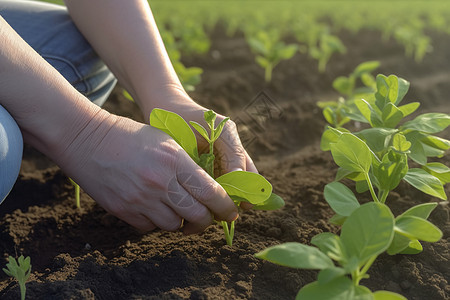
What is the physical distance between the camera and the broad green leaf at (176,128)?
56.3 inches

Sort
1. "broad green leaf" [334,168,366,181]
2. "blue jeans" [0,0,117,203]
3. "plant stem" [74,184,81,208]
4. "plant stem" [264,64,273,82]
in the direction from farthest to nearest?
"plant stem" [264,64,273,82] < "blue jeans" [0,0,117,203] < "plant stem" [74,184,81,208] < "broad green leaf" [334,168,366,181]

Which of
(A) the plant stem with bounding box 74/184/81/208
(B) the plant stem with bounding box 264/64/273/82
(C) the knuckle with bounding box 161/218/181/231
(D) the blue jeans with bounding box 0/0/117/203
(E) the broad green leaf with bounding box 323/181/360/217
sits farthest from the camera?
(B) the plant stem with bounding box 264/64/273/82

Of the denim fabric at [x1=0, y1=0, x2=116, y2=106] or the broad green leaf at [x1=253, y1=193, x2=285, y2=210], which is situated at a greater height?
the denim fabric at [x1=0, y1=0, x2=116, y2=106]

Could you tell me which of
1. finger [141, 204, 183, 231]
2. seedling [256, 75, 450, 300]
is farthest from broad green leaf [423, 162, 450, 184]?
finger [141, 204, 183, 231]

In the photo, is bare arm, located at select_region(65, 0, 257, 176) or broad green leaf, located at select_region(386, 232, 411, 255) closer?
broad green leaf, located at select_region(386, 232, 411, 255)

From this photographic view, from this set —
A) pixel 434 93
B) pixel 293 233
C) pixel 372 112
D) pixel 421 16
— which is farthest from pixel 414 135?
pixel 421 16

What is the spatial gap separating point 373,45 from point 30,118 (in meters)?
5.22

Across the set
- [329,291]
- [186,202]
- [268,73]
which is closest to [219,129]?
[186,202]

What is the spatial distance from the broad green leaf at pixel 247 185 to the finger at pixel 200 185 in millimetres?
31

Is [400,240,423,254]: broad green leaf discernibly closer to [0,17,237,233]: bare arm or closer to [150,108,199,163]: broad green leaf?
[0,17,237,233]: bare arm

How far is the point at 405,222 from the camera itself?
117cm

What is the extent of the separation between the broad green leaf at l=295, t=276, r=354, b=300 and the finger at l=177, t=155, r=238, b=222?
1.45ft

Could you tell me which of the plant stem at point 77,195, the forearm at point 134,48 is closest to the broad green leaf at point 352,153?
the forearm at point 134,48

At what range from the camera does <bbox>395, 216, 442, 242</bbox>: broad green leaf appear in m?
1.11
